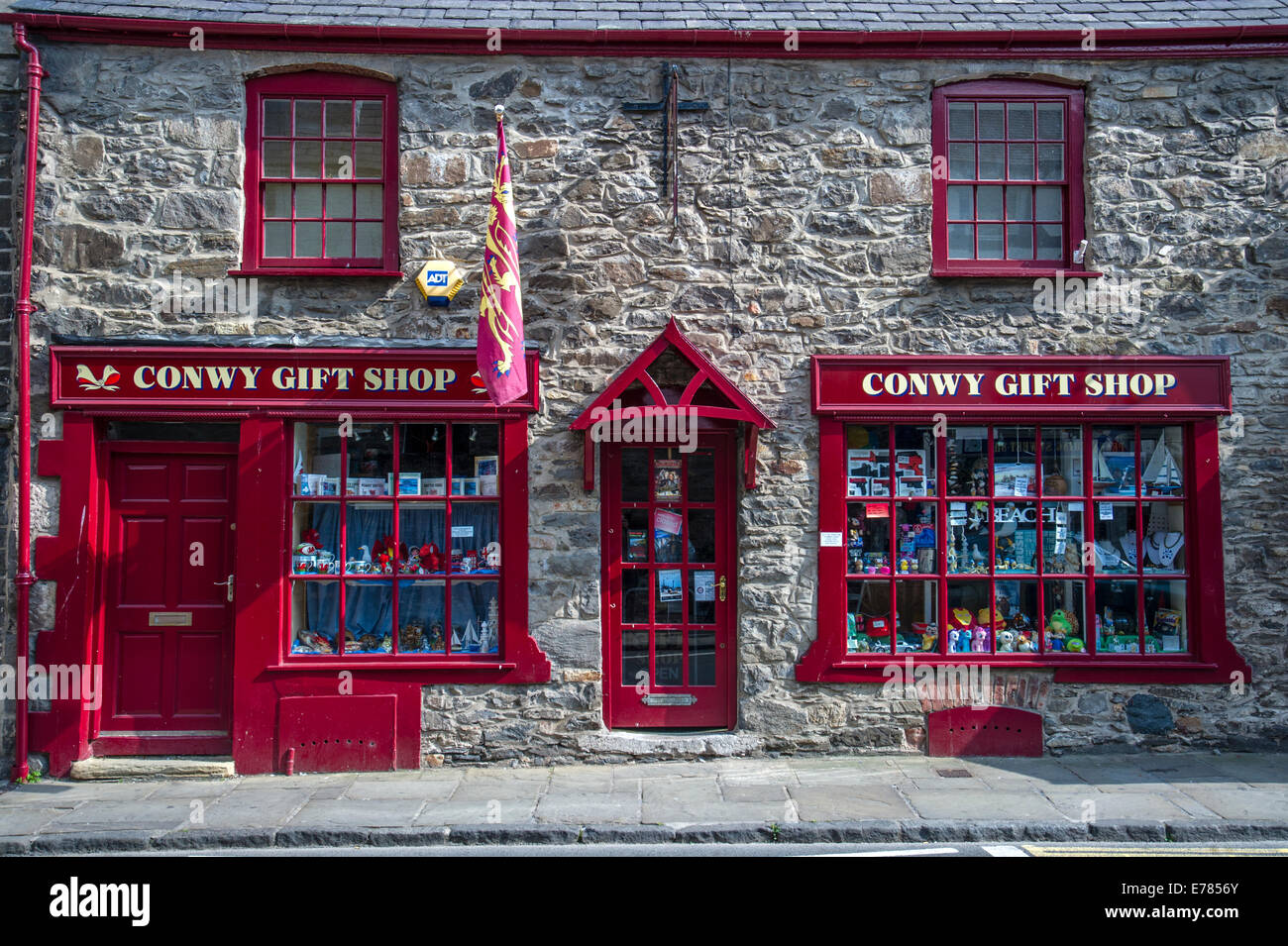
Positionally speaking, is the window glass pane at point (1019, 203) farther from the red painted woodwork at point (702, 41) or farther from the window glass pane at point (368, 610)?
the window glass pane at point (368, 610)

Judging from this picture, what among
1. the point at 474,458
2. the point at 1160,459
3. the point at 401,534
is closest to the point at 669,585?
the point at 474,458

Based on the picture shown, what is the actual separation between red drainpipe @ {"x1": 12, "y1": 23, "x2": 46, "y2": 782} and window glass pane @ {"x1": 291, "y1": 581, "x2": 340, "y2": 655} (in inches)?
82.2

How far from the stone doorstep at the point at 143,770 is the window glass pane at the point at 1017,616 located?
662 centimetres

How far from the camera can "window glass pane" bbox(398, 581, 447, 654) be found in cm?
802

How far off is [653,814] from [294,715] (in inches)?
128

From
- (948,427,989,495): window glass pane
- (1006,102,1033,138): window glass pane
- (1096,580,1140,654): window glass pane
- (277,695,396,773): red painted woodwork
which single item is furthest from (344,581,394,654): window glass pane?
(1006,102,1033,138): window glass pane

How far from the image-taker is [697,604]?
815cm

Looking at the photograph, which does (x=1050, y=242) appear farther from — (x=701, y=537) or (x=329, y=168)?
(x=329, y=168)

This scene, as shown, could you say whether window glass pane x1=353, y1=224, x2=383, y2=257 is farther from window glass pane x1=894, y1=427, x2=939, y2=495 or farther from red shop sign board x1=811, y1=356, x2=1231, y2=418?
window glass pane x1=894, y1=427, x2=939, y2=495

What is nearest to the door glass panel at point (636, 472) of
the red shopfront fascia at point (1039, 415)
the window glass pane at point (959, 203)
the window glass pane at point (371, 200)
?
the red shopfront fascia at point (1039, 415)

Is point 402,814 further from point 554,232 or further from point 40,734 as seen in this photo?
point 554,232

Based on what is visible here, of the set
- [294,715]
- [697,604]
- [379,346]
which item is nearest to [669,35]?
[379,346]

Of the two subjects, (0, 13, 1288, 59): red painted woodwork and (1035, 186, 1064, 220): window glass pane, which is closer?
(0, 13, 1288, 59): red painted woodwork

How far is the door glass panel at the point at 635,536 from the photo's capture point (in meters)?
8.14
